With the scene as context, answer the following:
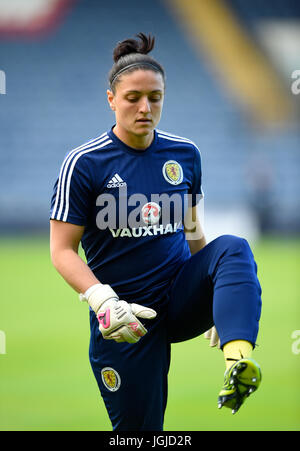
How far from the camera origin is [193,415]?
536 centimetres

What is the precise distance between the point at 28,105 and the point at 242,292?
17.3 meters

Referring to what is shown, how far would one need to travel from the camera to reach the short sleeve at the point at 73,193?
315 centimetres

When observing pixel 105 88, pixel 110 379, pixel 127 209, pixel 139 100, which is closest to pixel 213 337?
pixel 110 379

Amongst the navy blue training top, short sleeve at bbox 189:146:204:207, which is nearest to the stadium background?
short sleeve at bbox 189:146:204:207

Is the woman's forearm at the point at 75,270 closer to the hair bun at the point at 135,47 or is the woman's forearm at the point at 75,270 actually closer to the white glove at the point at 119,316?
the white glove at the point at 119,316

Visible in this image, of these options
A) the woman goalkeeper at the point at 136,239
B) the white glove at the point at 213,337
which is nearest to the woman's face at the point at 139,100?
the woman goalkeeper at the point at 136,239

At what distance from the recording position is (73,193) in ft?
10.4

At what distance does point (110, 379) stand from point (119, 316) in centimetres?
63

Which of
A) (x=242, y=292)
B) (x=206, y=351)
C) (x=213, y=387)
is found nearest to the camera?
(x=242, y=292)

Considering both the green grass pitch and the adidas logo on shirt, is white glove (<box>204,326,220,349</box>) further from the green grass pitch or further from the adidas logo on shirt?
the green grass pitch

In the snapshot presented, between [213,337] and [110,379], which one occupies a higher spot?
[213,337]

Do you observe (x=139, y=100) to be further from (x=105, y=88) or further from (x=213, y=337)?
(x=105, y=88)

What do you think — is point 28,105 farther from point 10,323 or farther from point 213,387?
point 213,387
